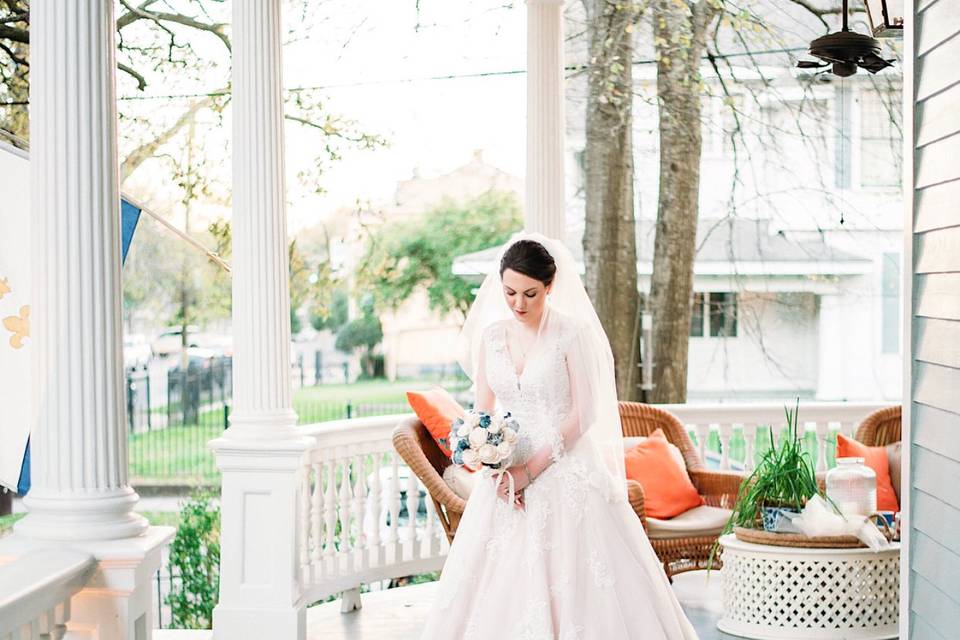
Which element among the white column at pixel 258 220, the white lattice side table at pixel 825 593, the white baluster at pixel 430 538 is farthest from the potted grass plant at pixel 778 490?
the white column at pixel 258 220

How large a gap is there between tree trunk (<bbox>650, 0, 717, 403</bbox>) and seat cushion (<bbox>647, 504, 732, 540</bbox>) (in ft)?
10.8

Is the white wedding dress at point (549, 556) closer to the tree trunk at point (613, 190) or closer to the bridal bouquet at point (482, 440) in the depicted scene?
the bridal bouquet at point (482, 440)

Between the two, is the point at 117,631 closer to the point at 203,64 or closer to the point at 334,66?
the point at 203,64

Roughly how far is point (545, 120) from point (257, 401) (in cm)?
220

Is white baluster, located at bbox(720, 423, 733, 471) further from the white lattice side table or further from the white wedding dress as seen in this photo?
the white wedding dress

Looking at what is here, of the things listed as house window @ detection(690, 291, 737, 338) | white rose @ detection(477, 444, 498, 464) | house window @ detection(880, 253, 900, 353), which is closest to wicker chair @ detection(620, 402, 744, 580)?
white rose @ detection(477, 444, 498, 464)

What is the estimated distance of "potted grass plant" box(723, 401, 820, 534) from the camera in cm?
501

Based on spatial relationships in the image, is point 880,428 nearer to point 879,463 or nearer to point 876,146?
point 879,463

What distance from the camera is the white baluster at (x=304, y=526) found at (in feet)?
18.0

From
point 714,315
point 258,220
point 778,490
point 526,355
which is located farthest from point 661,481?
point 714,315

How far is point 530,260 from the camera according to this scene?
4359 mm

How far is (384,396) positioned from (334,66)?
4.59 meters

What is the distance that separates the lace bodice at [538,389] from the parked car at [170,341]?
9278 millimetres

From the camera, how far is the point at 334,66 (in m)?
11.6
